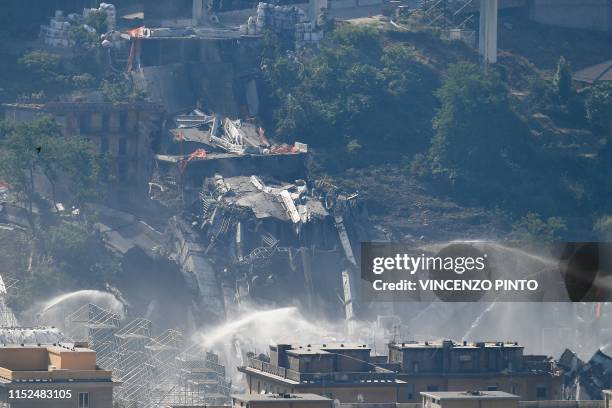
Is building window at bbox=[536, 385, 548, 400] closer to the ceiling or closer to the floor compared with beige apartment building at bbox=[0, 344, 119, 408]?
closer to the ceiling

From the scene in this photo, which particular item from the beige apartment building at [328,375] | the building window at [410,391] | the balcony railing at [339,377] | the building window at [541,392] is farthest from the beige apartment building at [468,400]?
the building window at [541,392]

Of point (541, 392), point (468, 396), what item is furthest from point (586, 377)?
point (468, 396)

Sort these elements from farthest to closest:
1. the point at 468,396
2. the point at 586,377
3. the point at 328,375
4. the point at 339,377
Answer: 1. the point at 586,377
2. the point at 339,377
3. the point at 328,375
4. the point at 468,396

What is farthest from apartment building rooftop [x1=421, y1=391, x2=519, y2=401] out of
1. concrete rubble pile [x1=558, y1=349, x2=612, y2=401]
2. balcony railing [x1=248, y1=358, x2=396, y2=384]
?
concrete rubble pile [x1=558, y1=349, x2=612, y2=401]

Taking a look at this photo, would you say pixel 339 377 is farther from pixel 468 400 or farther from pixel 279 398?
pixel 468 400

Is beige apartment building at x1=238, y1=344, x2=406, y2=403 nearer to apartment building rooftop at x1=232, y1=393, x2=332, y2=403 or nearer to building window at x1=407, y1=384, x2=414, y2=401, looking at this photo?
building window at x1=407, y1=384, x2=414, y2=401

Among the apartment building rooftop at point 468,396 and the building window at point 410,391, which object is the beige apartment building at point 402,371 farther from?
the apartment building rooftop at point 468,396

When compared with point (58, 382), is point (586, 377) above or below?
above
